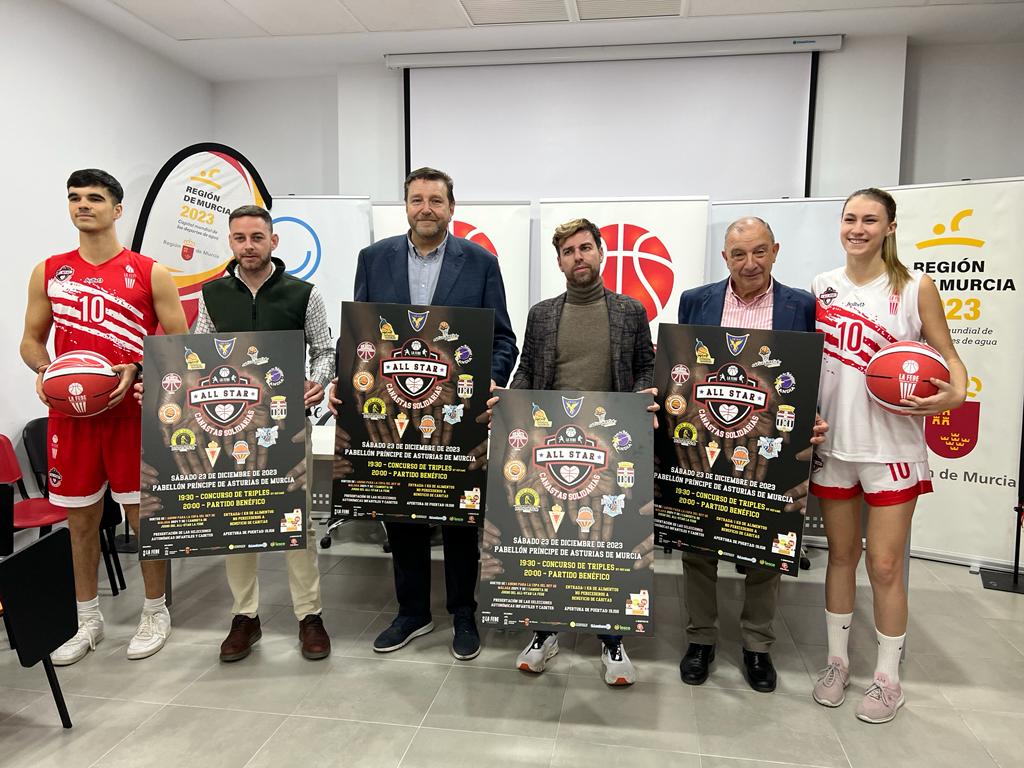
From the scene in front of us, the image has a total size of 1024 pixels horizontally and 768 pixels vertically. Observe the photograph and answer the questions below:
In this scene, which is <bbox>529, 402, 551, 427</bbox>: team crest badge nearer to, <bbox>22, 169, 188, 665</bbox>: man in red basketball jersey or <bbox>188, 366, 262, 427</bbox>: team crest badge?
<bbox>188, 366, 262, 427</bbox>: team crest badge

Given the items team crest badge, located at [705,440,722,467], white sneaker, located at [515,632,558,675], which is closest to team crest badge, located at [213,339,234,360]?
white sneaker, located at [515,632,558,675]

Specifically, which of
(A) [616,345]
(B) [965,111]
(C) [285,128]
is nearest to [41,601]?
(A) [616,345]

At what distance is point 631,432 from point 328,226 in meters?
3.46

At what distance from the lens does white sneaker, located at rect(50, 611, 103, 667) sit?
2.63m

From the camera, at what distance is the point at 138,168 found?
16.2ft

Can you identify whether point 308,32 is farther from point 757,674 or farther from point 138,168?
point 757,674

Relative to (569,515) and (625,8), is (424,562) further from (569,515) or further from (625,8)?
(625,8)

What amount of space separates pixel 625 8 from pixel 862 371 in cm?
316

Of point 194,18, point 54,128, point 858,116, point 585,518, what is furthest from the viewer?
point 858,116

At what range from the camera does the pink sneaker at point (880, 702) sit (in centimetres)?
230

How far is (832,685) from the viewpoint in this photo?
2414mm

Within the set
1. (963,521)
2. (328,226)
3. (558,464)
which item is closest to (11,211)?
(328,226)

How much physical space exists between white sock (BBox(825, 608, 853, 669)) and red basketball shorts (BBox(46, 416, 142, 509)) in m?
2.78

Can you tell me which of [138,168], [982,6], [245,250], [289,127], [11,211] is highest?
[982,6]
